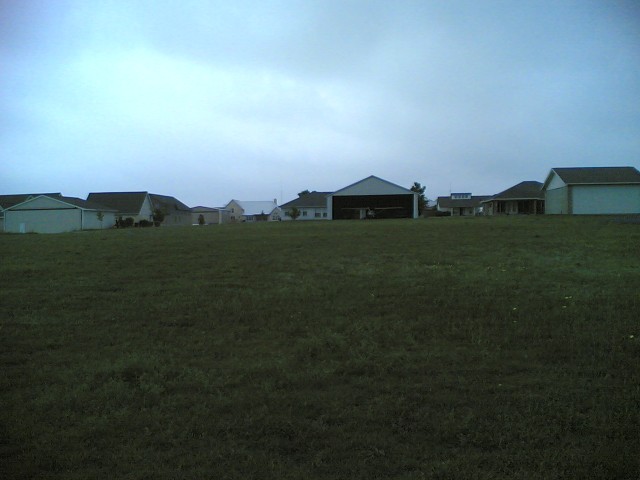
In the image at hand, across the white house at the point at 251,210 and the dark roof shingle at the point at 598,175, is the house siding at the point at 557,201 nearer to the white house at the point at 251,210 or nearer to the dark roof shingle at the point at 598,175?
the dark roof shingle at the point at 598,175

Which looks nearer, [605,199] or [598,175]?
[605,199]

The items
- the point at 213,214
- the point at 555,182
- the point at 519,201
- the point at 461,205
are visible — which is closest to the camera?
the point at 555,182

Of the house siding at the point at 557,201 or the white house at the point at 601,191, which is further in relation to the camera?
the house siding at the point at 557,201

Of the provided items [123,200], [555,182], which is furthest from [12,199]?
[555,182]

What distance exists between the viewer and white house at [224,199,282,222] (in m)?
107

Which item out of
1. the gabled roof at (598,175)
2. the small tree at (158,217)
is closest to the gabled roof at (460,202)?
the gabled roof at (598,175)

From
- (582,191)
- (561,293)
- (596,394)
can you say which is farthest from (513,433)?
(582,191)

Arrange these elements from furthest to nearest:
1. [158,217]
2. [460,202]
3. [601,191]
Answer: [460,202], [158,217], [601,191]

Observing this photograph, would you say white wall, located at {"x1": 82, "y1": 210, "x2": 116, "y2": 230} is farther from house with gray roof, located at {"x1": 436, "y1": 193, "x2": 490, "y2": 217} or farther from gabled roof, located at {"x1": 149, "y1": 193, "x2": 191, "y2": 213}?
house with gray roof, located at {"x1": 436, "y1": 193, "x2": 490, "y2": 217}

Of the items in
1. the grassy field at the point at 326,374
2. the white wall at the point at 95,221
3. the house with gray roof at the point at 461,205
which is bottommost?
the grassy field at the point at 326,374

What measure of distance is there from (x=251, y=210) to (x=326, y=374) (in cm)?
10579

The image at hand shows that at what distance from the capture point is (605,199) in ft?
151

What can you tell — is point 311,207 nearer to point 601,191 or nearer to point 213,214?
point 213,214

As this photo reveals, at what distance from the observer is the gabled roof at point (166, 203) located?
76375mm
